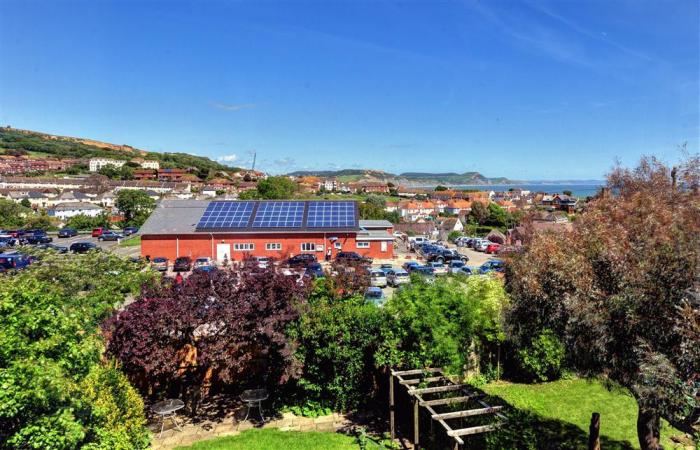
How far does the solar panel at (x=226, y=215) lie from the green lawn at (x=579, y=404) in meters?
31.3

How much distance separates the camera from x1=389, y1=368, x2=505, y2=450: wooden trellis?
29.9 feet

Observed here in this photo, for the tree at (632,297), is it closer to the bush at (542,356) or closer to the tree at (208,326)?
the bush at (542,356)

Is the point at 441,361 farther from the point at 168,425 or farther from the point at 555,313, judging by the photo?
the point at 168,425

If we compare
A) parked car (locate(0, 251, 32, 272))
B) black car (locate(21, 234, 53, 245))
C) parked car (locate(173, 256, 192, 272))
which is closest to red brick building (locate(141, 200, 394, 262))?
parked car (locate(173, 256, 192, 272))

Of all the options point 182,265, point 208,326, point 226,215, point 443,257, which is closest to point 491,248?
point 443,257

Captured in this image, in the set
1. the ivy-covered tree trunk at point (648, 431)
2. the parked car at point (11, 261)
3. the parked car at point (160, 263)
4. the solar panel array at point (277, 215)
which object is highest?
the solar panel array at point (277, 215)

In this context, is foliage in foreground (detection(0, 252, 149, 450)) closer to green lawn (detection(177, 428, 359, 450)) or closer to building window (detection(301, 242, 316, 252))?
green lawn (detection(177, 428, 359, 450))

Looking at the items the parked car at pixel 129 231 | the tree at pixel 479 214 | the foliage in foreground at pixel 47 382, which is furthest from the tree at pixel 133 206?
the foliage in foreground at pixel 47 382

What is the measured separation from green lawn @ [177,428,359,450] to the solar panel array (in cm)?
2954

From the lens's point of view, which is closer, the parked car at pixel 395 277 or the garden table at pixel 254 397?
the garden table at pixel 254 397

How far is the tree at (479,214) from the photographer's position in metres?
82.2

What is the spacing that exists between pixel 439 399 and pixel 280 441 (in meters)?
→ 4.25

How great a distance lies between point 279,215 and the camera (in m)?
41.8

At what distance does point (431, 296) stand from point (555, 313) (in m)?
4.73
